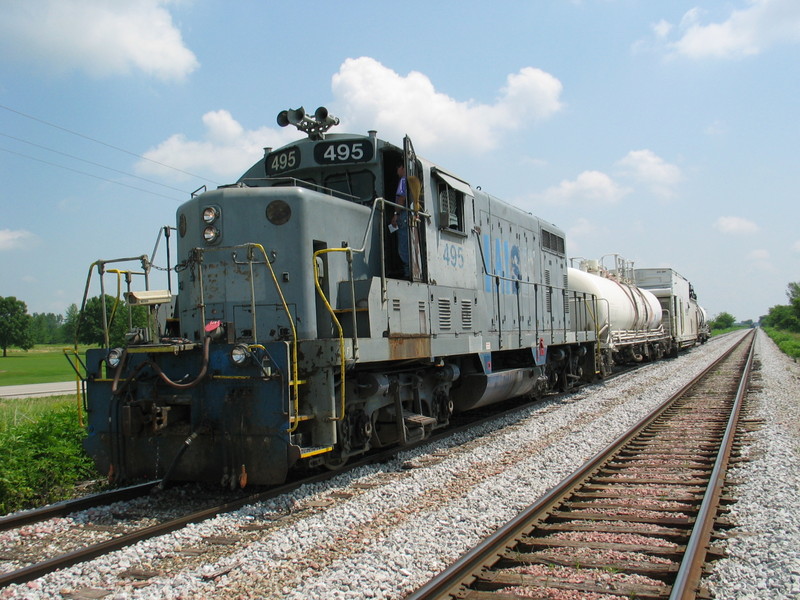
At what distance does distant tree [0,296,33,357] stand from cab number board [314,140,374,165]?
286 ft

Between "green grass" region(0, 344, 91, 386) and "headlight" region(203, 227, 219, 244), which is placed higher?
"headlight" region(203, 227, 219, 244)

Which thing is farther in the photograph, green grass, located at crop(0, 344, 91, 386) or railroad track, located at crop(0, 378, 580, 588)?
green grass, located at crop(0, 344, 91, 386)

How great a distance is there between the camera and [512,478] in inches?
239

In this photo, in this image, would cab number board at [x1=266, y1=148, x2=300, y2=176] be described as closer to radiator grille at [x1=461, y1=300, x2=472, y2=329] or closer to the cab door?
the cab door

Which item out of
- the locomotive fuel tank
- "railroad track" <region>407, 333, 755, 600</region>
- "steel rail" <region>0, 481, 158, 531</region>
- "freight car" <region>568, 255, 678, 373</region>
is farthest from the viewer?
the locomotive fuel tank

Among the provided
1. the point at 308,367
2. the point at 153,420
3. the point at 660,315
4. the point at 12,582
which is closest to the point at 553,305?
the point at 308,367

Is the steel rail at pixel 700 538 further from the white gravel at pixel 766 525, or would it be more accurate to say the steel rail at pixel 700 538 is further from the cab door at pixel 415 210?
the cab door at pixel 415 210

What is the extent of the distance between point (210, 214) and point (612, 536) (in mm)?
4422

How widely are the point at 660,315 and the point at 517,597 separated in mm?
22598

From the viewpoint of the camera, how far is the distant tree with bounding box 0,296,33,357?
80.4 m

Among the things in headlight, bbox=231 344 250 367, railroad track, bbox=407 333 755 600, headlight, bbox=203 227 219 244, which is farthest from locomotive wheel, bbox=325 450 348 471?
headlight, bbox=203 227 219 244

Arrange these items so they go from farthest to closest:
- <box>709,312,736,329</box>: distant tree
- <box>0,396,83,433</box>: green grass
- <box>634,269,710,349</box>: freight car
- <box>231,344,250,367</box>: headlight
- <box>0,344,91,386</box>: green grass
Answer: <box>709,312,736,329</box>: distant tree, <box>0,344,91,386</box>: green grass, <box>634,269,710,349</box>: freight car, <box>0,396,83,433</box>: green grass, <box>231,344,250,367</box>: headlight

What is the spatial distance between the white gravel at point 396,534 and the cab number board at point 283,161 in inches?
135

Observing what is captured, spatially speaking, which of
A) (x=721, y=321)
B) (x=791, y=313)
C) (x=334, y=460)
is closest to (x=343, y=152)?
(x=334, y=460)
